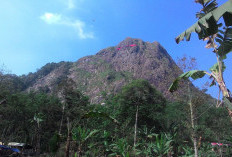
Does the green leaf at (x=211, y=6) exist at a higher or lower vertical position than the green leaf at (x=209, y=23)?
higher

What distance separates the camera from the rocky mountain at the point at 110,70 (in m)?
79.8

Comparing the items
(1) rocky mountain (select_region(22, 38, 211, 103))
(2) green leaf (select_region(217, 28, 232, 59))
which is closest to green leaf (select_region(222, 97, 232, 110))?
(2) green leaf (select_region(217, 28, 232, 59))

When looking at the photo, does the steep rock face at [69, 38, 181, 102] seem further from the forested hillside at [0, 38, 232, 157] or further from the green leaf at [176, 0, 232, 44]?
the green leaf at [176, 0, 232, 44]

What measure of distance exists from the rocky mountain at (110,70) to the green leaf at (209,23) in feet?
213

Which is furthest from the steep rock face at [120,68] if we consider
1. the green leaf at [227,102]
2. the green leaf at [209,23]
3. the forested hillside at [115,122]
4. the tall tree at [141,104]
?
the green leaf at [227,102]

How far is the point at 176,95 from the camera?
14250 millimetres

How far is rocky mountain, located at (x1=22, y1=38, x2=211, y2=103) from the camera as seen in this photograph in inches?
3142

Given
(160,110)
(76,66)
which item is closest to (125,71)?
(76,66)

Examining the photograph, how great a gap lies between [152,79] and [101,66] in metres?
29.6

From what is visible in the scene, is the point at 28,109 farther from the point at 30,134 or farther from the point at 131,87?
the point at 131,87

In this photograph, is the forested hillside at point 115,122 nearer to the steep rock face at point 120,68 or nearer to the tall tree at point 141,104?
the tall tree at point 141,104

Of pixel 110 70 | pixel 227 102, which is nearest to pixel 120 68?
pixel 110 70

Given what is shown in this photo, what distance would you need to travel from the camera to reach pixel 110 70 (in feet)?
306

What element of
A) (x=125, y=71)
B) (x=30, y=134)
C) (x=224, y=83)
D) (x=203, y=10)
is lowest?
(x=30, y=134)
